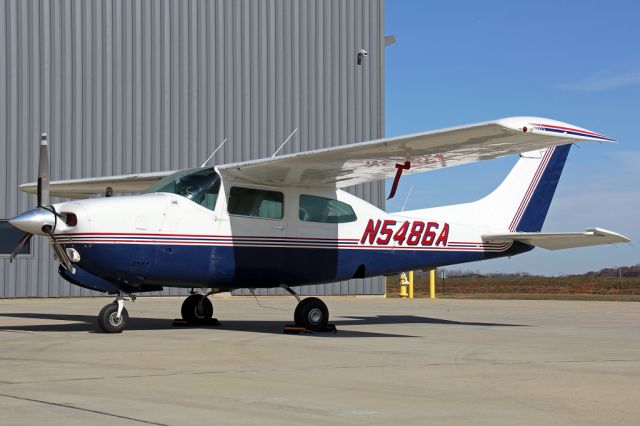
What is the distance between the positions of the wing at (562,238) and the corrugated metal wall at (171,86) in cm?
1517

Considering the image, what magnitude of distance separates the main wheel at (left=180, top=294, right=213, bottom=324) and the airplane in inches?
0.7

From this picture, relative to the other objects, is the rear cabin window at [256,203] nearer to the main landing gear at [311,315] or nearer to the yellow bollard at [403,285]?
the main landing gear at [311,315]

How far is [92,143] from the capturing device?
90.3ft

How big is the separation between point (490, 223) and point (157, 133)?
1536cm

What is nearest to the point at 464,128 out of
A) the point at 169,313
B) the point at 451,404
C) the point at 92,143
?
the point at 451,404

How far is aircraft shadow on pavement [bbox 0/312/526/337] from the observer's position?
1355cm

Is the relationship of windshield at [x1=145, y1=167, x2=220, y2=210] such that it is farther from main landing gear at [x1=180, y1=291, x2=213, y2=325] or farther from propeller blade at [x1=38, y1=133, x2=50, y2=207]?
main landing gear at [x1=180, y1=291, x2=213, y2=325]

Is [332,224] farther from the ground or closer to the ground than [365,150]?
closer to the ground

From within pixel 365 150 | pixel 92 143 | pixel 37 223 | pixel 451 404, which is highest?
pixel 92 143

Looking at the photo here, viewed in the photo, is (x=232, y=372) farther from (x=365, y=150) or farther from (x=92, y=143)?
(x=92, y=143)

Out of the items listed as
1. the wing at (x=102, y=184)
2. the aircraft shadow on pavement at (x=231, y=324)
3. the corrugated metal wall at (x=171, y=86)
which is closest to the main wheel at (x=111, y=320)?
the aircraft shadow on pavement at (x=231, y=324)

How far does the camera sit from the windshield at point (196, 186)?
12914 mm

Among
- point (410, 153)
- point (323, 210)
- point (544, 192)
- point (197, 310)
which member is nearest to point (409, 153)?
point (410, 153)

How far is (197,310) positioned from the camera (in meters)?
14.9
